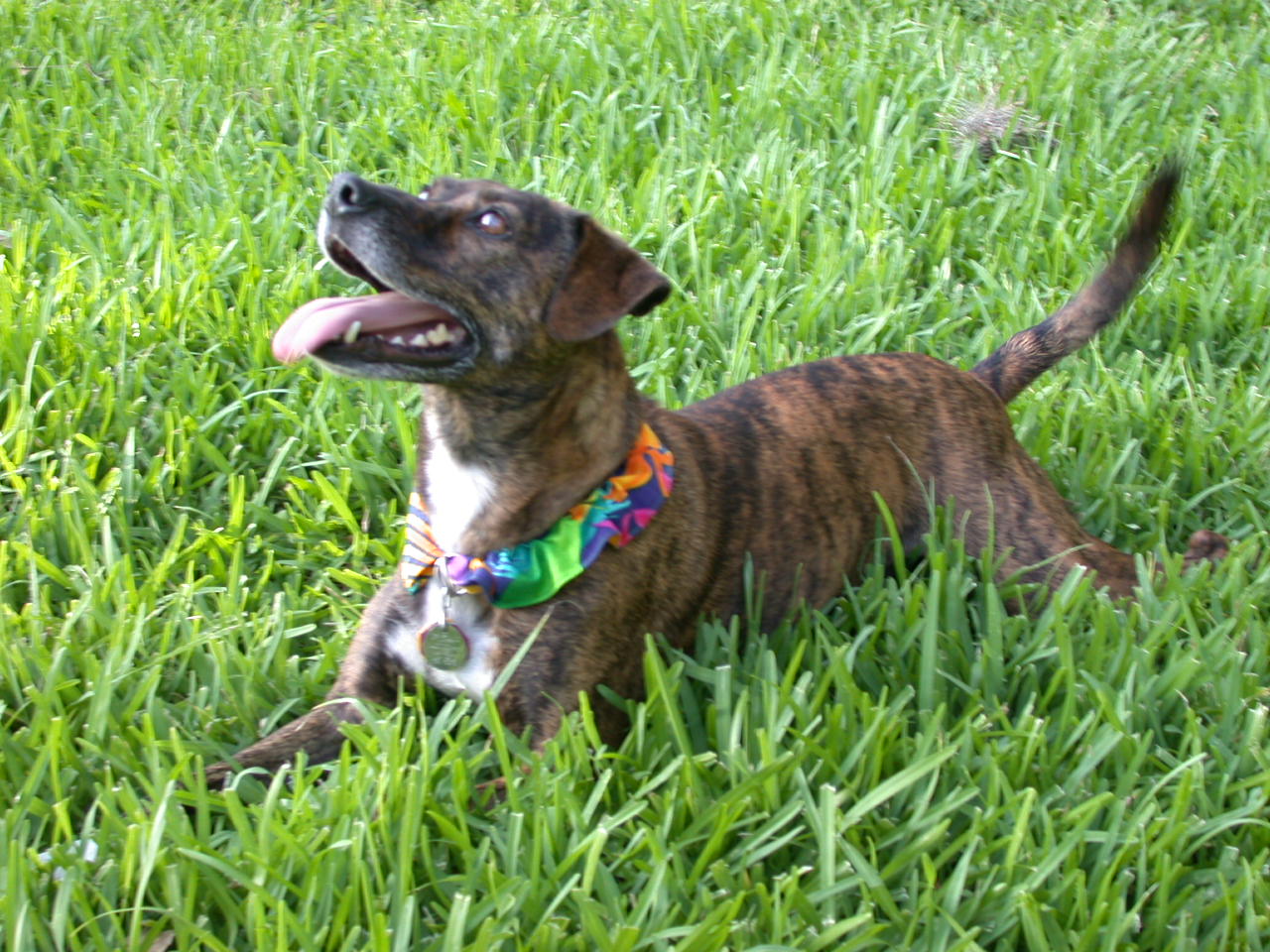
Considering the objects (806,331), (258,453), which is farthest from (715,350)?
(258,453)

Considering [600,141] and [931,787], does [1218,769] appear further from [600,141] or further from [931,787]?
[600,141]

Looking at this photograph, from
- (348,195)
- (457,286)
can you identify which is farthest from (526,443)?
(348,195)

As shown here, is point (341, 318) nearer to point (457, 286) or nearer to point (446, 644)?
point (457, 286)

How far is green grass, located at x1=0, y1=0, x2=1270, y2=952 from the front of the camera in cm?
246

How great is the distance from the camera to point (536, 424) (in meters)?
2.89

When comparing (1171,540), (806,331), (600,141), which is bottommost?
(1171,540)

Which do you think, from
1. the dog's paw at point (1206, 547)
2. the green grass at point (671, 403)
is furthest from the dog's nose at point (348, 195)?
the dog's paw at point (1206, 547)

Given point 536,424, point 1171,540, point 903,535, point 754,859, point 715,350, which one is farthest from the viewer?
point 715,350

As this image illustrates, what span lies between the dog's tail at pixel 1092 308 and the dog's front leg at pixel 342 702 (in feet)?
6.64

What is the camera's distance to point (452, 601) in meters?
2.99

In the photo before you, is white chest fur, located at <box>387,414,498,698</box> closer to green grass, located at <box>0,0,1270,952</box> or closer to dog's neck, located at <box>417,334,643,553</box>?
dog's neck, located at <box>417,334,643,553</box>

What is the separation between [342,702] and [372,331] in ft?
2.85

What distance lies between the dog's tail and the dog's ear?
1.60 m

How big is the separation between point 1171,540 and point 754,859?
212 cm
